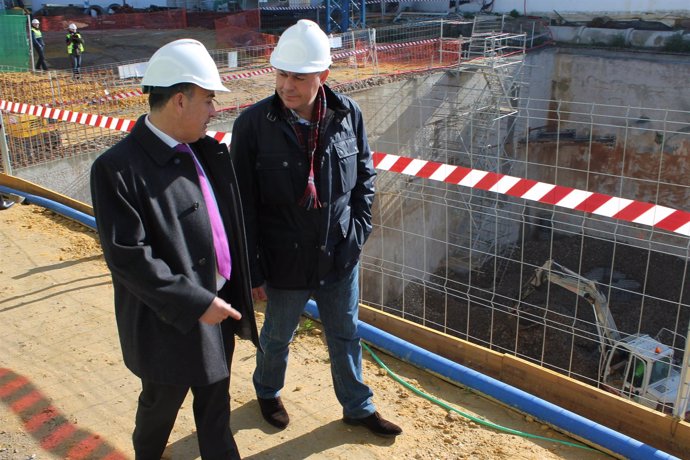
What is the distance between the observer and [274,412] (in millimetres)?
3227

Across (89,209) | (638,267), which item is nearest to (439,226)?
(638,267)

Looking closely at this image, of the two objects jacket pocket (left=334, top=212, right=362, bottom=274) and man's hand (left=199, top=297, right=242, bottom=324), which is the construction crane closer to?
jacket pocket (left=334, top=212, right=362, bottom=274)

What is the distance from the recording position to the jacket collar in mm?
2711

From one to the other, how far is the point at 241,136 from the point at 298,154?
26cm

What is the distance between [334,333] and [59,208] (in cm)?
450

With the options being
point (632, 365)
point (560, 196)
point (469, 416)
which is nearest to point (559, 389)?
point (469, 416)

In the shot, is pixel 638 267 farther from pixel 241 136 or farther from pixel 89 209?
pixel 241 136

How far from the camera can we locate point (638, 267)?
13.9 m

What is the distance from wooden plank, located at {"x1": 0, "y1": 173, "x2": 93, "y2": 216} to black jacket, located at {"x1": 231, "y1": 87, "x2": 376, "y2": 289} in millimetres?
4012

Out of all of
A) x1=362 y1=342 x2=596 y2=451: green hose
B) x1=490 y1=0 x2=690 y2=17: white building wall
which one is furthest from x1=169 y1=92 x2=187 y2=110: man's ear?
x1=490 y1=0 x2=690 y2=17: white building wall

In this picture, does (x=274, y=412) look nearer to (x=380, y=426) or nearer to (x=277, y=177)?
(x=380, y=426)

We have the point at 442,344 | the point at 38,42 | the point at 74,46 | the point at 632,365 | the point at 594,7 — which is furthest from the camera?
the point at 594,7

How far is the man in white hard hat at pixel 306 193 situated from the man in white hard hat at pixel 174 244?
0.32 m

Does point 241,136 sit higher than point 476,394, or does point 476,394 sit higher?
point 241,136
